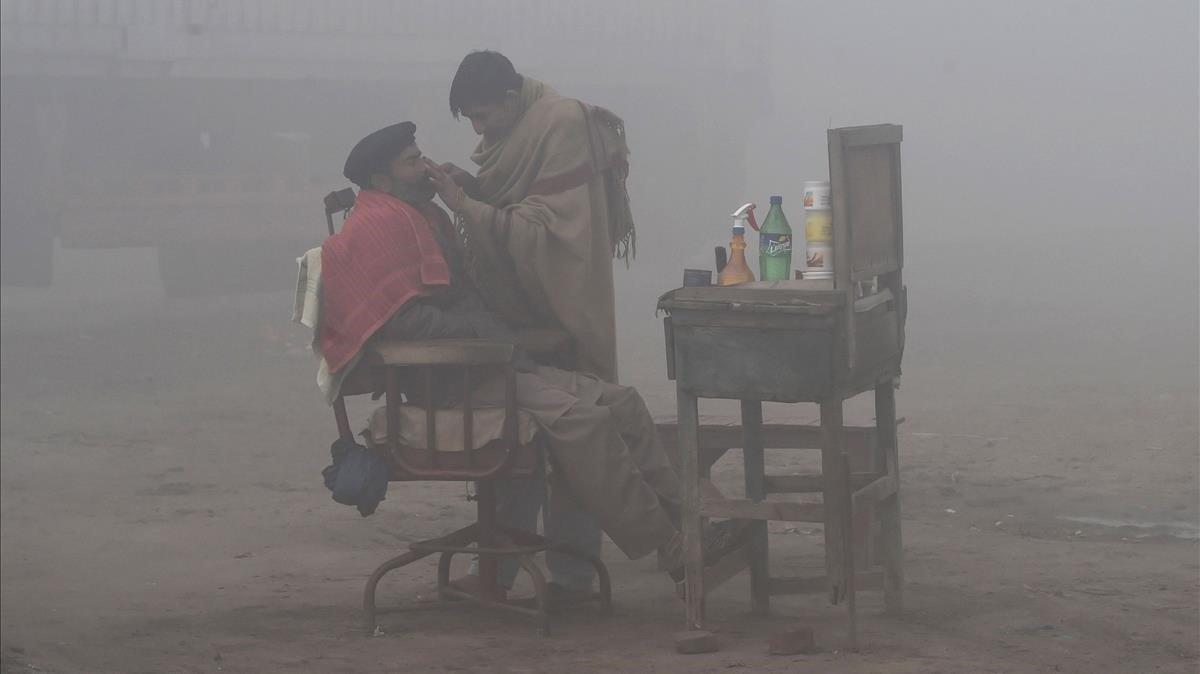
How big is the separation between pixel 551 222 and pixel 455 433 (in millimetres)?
688

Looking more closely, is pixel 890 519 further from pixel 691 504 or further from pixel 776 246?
pixel 776 246

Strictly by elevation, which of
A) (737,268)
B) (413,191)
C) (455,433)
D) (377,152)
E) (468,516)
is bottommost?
(468,516)

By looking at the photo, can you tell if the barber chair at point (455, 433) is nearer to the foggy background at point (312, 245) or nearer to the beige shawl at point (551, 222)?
the beige shawl at point (551, 222)

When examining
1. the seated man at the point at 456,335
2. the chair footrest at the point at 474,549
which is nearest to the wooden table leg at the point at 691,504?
the seated man at the point at 456,335

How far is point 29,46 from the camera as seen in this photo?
14.3 metres

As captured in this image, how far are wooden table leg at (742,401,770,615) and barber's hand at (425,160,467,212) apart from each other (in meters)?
0.97

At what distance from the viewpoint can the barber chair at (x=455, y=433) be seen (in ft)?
13.1

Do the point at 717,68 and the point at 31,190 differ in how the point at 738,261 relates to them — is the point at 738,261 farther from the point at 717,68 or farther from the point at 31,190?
the point at 717,68

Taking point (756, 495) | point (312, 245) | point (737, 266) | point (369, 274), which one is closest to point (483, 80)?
point (369, 274)

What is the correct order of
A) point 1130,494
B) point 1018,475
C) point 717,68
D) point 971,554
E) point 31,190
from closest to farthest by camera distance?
1. point 971,554
2. point 1130,494
3. point 1018,475
4. point 31,190
5. point 717,68

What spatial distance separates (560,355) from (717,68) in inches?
675

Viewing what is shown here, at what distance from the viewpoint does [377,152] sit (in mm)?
4223

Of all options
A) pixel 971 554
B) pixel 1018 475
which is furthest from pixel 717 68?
pixel 971 554

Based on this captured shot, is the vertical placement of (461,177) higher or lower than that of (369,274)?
higher
